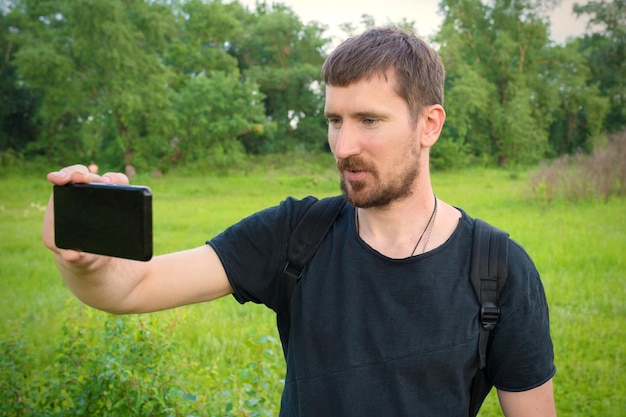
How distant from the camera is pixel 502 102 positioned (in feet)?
91.6

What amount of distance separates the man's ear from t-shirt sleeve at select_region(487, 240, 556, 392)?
385mm

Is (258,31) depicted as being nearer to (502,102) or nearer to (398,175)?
(502,102)

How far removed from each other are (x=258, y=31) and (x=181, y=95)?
6515 mm

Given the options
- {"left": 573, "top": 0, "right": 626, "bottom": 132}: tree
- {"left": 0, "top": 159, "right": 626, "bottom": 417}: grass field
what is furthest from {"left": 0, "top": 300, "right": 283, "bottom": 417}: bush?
{"left": 573, "top": 0, "right": 626, "bottom": 132}: tree

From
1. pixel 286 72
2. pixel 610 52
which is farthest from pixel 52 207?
pixel 286 72

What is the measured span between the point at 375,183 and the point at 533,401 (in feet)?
2.44

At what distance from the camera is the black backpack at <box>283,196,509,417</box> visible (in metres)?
1.63

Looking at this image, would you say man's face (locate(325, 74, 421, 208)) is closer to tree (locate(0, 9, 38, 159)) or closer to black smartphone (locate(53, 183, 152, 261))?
black smartphone (locate(53, 183, 152, 261))

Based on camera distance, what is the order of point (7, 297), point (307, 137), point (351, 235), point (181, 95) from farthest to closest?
point (307, 137)
point (181, 95)
point (7, 297)
point (351, 235)

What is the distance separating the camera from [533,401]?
5.62ft

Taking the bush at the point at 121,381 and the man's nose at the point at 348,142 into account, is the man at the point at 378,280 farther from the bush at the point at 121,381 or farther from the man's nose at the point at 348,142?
the bush at the point at 121,381

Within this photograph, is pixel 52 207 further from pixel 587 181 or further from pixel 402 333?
pixel 587 181

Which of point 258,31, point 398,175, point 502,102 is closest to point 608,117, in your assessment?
point 502,102

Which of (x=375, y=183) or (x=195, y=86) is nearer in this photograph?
(x=375, y=183)
